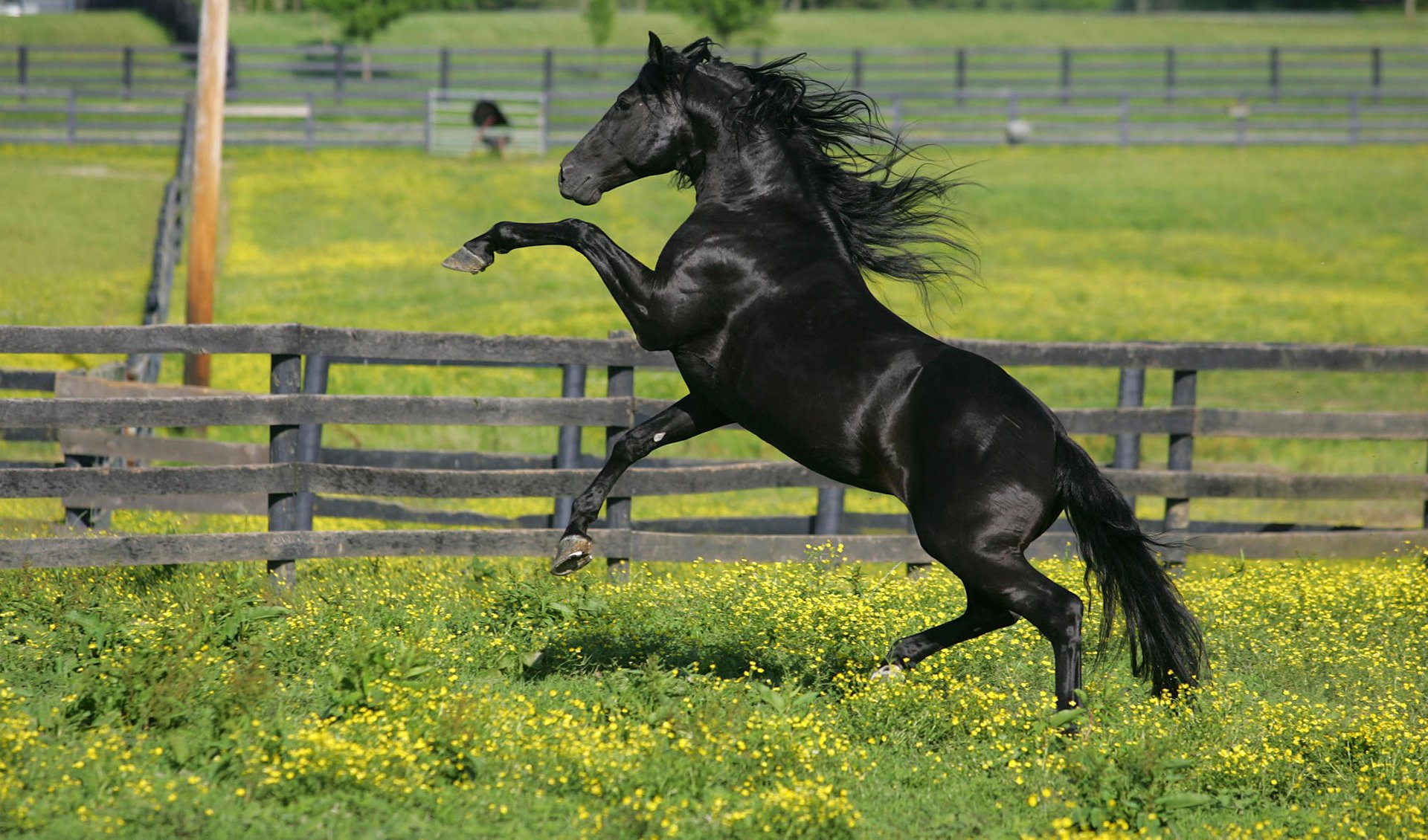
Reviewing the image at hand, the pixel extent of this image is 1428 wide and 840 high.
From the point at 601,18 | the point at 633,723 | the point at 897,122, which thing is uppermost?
the point at 601,18

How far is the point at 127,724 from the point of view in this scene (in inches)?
187

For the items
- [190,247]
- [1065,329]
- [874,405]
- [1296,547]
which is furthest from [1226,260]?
[874,405]

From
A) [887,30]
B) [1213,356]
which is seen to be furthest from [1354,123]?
[887,30]

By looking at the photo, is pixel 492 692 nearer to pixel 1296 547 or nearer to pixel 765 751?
pixel 765 751

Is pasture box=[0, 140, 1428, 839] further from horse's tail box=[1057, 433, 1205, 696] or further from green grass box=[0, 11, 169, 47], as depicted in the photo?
green grass box=[0, 11, 169, 47]

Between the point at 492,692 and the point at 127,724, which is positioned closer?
the point at 127,724

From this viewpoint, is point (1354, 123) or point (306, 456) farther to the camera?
point (1354, 123)

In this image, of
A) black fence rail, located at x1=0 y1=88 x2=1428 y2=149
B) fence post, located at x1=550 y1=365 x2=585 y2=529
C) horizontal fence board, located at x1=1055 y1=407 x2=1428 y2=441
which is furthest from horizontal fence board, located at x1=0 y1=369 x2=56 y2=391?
black fence rail, located at x1=0 y1=88 x2=1428 y2=149

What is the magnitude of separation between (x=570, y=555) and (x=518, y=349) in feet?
8.02

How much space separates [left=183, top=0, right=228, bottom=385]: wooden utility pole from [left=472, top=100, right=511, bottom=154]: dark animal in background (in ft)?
69.6

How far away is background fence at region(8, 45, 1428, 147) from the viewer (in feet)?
116

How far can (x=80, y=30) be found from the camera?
56.8 m

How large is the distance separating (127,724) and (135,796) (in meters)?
0.79

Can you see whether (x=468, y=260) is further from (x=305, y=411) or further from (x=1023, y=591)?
(x=1023, y=591)
